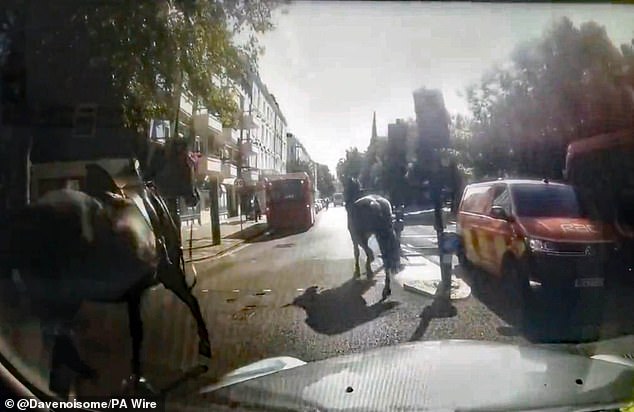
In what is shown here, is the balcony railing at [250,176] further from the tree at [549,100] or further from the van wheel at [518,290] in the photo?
the van wheel at [518,290]

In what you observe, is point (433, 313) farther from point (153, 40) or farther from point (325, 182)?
point (153, 40)

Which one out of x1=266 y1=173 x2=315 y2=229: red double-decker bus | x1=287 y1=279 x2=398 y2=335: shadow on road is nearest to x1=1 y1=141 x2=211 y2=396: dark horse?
x1=287 y1=279 x2=398 y2=335: shadow on road

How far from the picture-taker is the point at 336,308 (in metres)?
2.47

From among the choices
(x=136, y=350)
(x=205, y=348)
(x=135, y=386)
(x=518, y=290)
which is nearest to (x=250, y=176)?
(x=205, y=348)

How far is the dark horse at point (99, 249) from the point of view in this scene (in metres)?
2.17

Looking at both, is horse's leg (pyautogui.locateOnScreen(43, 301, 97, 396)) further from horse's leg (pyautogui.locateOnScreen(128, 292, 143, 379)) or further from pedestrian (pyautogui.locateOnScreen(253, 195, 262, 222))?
pedestrian (pyautogui.locateOnScreen(253, 195, 262, 222))

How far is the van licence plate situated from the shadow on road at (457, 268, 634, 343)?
0.02m

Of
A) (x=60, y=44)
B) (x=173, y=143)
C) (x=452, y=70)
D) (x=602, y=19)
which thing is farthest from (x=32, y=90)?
(x=602, y=19)

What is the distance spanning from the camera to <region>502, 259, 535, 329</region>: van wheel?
256 cm

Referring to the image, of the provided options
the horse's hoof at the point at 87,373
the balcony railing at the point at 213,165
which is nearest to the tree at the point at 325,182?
the balcony railing at the point at 213,165

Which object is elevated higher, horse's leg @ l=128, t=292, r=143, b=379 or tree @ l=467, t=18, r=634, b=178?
tree @ l=467, t=18, r=634, b=178

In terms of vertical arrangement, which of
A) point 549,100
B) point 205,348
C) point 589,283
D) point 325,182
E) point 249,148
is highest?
point 549,100

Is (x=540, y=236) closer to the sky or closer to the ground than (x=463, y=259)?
closer to the sky

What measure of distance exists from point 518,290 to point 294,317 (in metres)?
1.05
